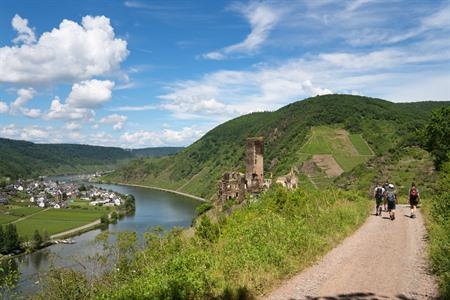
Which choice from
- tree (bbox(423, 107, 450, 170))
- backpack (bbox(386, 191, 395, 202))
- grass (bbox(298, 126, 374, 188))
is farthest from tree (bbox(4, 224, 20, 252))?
backpack (bbox(386, 191, 395, 202))

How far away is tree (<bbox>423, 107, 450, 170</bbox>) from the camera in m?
31.8

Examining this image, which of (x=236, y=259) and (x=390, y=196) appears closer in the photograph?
(x=236, y=259)

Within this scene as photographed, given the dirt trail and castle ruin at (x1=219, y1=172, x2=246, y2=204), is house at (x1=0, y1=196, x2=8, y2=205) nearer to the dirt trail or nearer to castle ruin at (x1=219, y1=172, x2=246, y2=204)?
castle ruin at (x1=219, y1=172, x2=246, y2=204)

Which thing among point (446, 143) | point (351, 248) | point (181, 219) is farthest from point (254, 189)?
point (181, 219)

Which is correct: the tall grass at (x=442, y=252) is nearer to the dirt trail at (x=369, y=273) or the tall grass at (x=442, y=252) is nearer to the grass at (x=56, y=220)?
the dirt trail at (x=369, y=273)

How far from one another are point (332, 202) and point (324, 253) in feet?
25.4

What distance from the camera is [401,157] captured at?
212ft

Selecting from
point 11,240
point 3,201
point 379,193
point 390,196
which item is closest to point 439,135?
point 379,193

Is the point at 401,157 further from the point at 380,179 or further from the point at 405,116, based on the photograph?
the point at 405,116

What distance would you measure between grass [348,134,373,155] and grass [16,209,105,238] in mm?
79788

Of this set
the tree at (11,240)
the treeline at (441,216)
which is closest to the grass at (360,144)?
the treeline at (441,216)

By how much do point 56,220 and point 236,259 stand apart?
356 ft

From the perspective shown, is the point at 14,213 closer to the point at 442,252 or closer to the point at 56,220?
the point at 56,220

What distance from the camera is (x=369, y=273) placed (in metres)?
8.61
